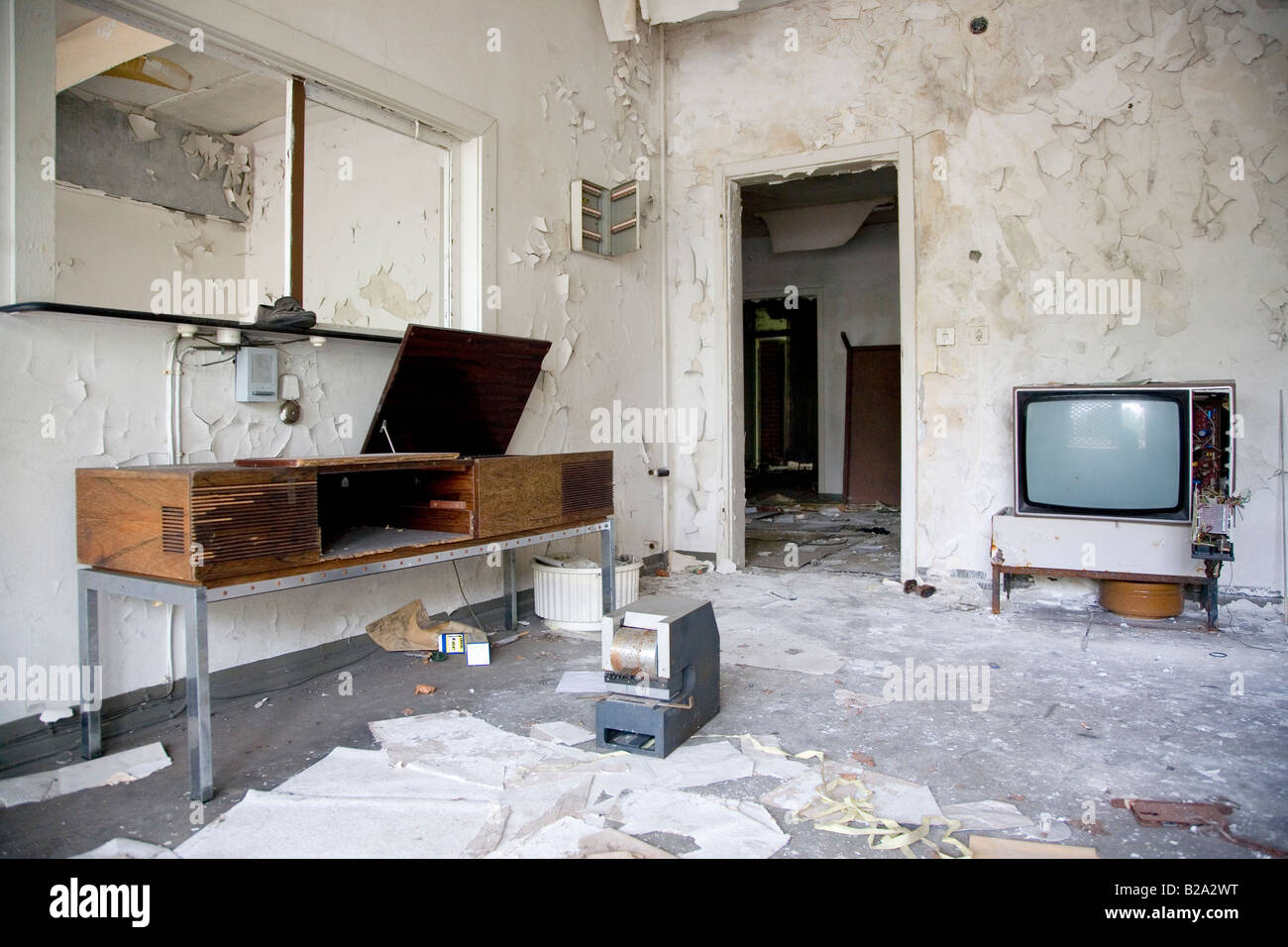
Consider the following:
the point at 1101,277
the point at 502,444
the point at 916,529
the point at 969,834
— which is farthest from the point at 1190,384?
the point at 502,444

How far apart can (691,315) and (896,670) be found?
2816 millimetres

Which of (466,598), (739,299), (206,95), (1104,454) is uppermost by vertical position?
(206,95)

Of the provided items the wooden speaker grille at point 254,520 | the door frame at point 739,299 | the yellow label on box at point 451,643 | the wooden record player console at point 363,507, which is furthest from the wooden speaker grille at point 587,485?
the door frame at point 739,299

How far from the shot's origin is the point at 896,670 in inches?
123

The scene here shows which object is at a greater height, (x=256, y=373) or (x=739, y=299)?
(x=739, y=299)

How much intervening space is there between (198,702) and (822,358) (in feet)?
25.6

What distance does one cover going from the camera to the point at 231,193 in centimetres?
354

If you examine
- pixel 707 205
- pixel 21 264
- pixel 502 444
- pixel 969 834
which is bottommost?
pixel 969 834

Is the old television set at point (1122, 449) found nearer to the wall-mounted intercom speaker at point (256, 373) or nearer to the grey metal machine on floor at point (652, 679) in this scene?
the grey metal machine on floor at point (652, 679)

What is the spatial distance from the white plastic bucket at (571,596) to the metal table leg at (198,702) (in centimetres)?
182

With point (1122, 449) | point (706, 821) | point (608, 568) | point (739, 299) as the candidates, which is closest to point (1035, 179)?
point (1122, 449)

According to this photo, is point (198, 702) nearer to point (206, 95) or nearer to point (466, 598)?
point (466, 598)
